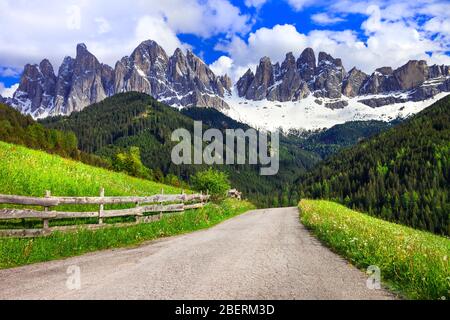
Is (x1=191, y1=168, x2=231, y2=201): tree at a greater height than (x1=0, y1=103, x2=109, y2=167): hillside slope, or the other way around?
(x1=0, y1=103, x2=109, y2=167): hillside slope

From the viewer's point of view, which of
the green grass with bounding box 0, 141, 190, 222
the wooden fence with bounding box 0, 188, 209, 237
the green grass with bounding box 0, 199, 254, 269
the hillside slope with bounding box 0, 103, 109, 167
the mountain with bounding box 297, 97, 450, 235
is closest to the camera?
the green grass with bounding box 0, 199, 254, 269

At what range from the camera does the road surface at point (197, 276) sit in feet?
25.1

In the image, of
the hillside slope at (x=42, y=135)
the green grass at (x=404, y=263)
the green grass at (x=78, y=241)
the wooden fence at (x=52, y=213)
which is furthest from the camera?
the hillside slope at (x=42, y=135)

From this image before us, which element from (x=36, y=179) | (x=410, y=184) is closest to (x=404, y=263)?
(x=36, y=179)

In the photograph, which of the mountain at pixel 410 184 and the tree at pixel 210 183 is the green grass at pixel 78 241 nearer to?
the tree at pixel 210 183

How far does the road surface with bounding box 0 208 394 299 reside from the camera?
7.66m

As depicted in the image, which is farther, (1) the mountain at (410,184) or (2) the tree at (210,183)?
(1) the mountain at (410,184)

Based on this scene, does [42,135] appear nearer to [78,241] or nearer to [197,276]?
[78,241]

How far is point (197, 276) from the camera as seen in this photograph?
30.2 ft

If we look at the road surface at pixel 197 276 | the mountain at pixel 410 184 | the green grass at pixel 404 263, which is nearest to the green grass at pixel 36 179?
the road surface at pixel 197 276

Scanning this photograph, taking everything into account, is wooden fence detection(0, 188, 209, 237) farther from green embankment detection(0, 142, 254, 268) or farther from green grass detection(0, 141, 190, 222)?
green grass detection(0, 141, 190, 222)

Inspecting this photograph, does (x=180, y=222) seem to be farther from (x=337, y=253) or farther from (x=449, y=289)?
(x=449, y=289)

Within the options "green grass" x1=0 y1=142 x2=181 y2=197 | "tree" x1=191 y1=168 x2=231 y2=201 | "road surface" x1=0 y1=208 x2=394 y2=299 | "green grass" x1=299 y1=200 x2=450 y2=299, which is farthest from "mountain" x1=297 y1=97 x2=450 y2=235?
"road surface" x1=0 y1=208 x2=394 y2=299
